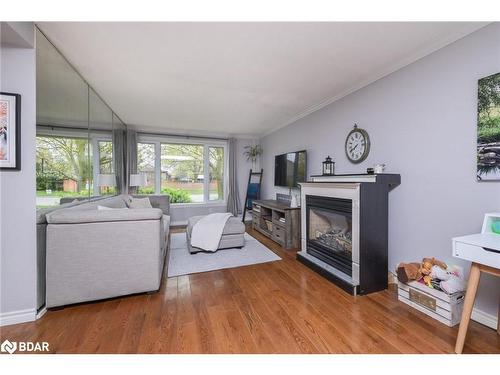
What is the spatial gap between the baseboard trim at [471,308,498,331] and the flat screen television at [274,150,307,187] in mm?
2506

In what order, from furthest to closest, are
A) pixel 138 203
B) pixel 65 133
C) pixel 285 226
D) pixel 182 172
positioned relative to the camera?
pixel 182 172
pixel 138 203
pixel 285 226
pixel 65 133

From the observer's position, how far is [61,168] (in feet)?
6.95

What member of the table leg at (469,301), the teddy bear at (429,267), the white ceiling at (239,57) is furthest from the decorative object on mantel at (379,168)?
the table leg at (469,301)

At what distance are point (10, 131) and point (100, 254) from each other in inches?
45.8

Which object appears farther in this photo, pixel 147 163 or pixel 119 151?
pixel 147 163

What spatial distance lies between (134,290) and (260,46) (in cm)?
256

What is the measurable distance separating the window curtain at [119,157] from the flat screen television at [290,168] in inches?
130

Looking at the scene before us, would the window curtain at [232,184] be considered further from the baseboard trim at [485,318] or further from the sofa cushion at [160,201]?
the baseboard trim at [485,318]

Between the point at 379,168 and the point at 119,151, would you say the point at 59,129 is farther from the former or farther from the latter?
the point at 379,168

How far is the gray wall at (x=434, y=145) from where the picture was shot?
5.33ft

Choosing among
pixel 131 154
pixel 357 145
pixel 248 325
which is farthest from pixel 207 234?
pixel 131 154

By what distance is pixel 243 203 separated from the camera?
589cm

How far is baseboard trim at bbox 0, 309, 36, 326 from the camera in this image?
5.18ft

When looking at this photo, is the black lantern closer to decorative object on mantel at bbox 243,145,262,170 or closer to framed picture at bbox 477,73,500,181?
framed picture at bbox 477,73,500,181
